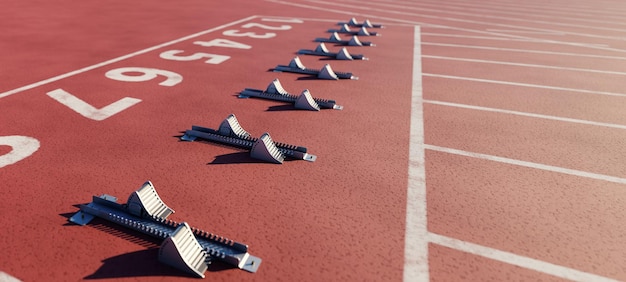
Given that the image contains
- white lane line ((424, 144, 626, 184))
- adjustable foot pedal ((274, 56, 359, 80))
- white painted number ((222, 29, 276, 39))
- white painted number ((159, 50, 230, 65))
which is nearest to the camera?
white lane line ((424, 144, 626, 184))

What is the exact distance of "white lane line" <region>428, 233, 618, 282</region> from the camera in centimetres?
332

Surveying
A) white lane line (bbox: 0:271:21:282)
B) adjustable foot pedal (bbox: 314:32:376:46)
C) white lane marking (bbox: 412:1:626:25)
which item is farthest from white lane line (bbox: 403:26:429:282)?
white lane marking (bbox: 412:1:626:25)

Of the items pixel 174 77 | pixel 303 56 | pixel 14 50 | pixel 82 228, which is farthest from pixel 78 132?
pixel 303 56

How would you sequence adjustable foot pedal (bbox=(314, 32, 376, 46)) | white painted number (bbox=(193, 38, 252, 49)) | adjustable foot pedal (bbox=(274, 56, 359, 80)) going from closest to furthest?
adjustable foot pedal (bbox=(274, 56, 359, 80)) → white painted number (bbox=(193, 38, 252, 49)) → adjustable foot pedal (bbox=(314, 32, 376, 46))

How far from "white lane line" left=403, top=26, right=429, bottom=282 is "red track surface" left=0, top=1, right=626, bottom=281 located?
0.02m

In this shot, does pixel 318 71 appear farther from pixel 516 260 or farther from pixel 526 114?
pixel 516 260

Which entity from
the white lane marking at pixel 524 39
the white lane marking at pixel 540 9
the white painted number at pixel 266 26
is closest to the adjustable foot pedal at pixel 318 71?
the white painted number at pixel 266 26

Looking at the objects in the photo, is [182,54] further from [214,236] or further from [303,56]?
[214,236]

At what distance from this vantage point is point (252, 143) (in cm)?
518

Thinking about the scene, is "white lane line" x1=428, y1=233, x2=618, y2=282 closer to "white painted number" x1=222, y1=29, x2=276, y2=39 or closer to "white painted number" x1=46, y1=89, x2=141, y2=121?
"white painted number" x1=46, y1=89, x2=141, y2=121

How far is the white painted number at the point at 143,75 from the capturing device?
738 cm

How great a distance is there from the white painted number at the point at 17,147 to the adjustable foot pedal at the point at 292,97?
9.99ft

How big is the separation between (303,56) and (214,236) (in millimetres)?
7159

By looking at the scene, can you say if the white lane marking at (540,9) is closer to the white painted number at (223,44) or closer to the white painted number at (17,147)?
the white painted number at (223,44)
